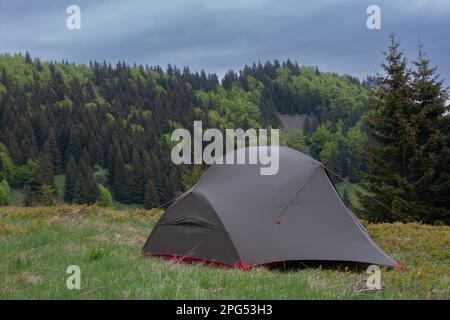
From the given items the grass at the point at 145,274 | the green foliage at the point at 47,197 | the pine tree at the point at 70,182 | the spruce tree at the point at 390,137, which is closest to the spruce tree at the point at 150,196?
the pine tree at the point at 70,182

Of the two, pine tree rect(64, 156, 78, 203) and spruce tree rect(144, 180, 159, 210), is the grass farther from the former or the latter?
pine tree rect(64, 156, 78, 203)

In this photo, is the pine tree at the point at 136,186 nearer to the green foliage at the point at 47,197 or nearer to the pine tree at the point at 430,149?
the green foliage at the point at 47,197

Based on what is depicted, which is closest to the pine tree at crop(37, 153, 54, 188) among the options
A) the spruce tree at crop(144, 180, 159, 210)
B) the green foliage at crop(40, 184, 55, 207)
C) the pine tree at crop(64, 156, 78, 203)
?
the pine tree at crop(64, 156, 78, 203)

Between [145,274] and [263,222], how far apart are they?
312 centimetres

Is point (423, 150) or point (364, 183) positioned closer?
point (423, 150)

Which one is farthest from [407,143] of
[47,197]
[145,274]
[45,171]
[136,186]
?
[45,171]

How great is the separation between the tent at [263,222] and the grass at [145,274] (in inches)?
19.9

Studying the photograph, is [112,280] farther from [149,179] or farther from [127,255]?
[149,179]

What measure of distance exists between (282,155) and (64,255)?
4.94m

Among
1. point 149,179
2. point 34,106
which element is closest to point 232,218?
point 149,179

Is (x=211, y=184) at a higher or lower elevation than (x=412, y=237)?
higher

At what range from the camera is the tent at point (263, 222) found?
925 centimetres

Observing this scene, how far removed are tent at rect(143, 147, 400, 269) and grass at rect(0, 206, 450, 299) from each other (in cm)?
51
